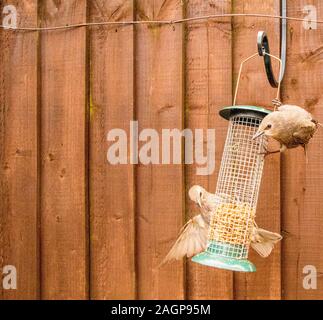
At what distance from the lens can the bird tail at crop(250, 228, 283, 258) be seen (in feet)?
6.61

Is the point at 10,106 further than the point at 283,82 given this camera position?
Yes

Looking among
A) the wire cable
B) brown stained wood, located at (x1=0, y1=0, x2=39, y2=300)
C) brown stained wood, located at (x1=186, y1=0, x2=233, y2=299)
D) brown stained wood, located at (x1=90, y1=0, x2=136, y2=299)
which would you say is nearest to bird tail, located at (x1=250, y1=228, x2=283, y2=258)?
brown stained wood, located at (x1=186, y1=0, x2=233, y2=299)

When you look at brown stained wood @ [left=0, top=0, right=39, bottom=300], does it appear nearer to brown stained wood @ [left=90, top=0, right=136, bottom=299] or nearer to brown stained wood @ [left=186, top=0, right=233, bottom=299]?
brown stained wood @ [left=90, top=0, right=136, bottom=299]

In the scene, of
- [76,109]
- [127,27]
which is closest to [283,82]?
[127,27]

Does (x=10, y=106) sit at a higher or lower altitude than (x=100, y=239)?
higher

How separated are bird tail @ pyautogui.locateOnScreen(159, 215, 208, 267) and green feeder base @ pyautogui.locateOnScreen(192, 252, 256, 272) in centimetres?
21

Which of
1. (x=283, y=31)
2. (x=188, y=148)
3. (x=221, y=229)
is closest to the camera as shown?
(x=221, y=229)

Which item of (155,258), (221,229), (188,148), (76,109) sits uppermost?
(76,109)

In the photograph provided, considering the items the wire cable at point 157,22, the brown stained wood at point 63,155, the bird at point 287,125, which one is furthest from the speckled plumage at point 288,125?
the brown stained wood at point 63,155

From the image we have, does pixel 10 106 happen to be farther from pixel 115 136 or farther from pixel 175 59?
pixel 175 59

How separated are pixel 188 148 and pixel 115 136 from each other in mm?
307

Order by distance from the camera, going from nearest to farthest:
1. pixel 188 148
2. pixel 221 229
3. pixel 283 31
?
pixel 221 229 → pixel 283 31 → pixel 188 148

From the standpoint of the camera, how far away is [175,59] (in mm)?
2330

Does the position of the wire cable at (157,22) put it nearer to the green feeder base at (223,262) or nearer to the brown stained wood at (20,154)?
the brown stained wood at (20,154)
